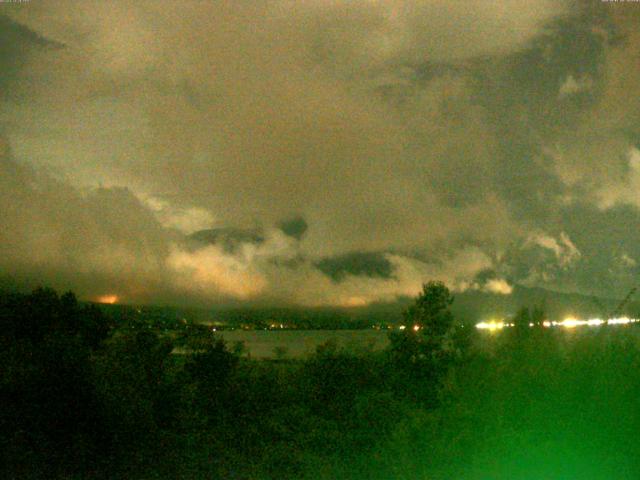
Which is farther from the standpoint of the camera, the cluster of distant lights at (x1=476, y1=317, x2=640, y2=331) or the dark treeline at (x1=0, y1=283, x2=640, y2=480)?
the cluster of distant lights at (x1=476, y1=317, x2=640, y2=331)

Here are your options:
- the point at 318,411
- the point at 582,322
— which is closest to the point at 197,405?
the point at 318,411

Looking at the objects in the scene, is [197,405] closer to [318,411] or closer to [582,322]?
[318,411]

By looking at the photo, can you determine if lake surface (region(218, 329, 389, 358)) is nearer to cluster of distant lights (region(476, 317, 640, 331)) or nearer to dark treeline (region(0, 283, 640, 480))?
dark treeline (region(0, 283, 640, 480))

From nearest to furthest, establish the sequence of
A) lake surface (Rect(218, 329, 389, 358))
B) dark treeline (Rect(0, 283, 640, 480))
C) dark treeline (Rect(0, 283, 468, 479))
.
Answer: dark treeline (Rect(0, 283, 640, 480)) < dark treeline (Rect(0, 283, 468, 479)) < lake surface (Rect(218, 329, 389, 358))

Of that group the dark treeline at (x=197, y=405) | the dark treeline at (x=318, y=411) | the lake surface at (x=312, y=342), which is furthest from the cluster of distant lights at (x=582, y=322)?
the lake surface at (x=312, y=342)

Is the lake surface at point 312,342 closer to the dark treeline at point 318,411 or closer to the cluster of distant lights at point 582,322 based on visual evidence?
the dark treeline at point 318,411

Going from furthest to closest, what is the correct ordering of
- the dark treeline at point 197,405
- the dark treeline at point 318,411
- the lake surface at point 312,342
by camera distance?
the lake surface at point 312,342
the dark treeline at point 197,405
the dark treeline at point 318,411

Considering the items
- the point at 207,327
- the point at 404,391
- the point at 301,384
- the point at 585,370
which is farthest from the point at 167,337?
the point at 585,370

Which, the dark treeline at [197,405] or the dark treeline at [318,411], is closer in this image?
the dark treeline at [318,411]

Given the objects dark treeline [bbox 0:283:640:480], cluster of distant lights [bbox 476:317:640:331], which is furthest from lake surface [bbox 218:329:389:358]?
cluster of distant lights [bbox 476:317:640:331]
